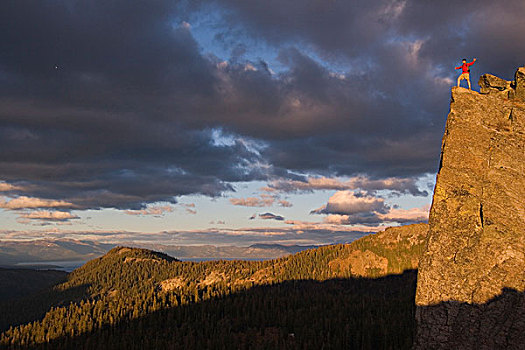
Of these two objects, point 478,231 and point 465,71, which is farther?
point 465,71

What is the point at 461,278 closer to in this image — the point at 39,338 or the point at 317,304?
the point at 317,304

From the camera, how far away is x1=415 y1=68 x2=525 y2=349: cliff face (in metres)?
36.4

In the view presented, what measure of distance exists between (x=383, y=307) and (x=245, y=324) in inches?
2408

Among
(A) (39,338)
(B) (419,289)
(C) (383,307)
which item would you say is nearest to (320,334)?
(C) (383,307)

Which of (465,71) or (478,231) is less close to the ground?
(465,71)

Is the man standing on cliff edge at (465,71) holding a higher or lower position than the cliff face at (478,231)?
higher

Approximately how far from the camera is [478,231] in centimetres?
3853

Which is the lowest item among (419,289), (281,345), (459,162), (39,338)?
(39,338)

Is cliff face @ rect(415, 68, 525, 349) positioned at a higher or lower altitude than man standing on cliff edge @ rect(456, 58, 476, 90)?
lower

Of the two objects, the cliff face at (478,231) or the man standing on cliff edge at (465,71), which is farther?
the man standing on cliff edge at (465,71)

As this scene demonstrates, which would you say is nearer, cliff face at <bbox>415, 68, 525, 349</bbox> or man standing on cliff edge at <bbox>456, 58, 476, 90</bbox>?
cliff face at <bbox>415, 68, 525, 349</bbox>

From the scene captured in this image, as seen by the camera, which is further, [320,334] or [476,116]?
[320,334]

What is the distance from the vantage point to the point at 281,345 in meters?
137

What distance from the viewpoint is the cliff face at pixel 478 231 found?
119 ft
